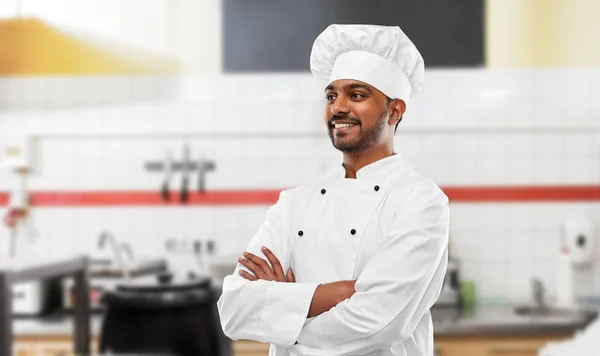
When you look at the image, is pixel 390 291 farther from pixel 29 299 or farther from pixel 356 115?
pixel 29 299

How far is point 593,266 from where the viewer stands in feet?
11.3

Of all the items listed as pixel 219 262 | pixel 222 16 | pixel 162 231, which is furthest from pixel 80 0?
pixel 219 262

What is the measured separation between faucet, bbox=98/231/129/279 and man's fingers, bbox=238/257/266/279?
6.43 feet

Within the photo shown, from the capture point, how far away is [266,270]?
1327 millimetres

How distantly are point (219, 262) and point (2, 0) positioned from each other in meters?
1.74

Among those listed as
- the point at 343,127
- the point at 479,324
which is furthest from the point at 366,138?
the point at 479,324

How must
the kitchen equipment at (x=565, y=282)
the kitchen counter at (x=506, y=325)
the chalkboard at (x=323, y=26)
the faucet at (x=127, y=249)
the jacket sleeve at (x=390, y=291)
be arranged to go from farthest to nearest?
1. the faucet at (x=127, y=249)
2. the chalkboard at (x=323, y=26)
3. the kitchen equipment at (x=565, y=282)
4. the kitchen counter at (x=506, y=325)
5. the jacket sleeve at (x=390, y=291)

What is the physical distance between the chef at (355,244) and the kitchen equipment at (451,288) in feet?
6.06

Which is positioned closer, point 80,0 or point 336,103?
point 336,103

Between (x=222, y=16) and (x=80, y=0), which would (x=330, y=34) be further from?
(x=80, y=0)

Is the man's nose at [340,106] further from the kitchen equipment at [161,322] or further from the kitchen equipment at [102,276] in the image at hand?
the kitchen equipment at [102,276]

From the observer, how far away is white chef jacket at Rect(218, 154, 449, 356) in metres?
1.23

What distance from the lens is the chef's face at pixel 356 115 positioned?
4.15 ft

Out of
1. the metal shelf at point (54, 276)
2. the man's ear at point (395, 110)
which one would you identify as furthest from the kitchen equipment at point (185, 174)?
the man's ear at point (395, 110)
